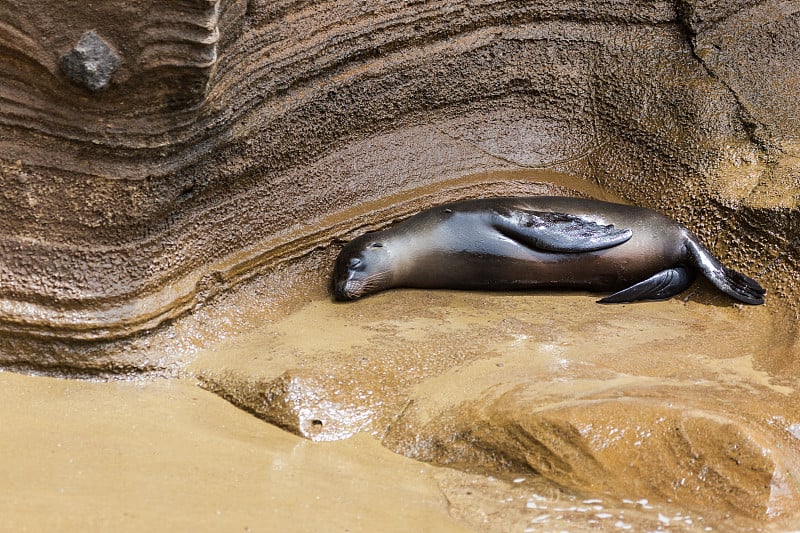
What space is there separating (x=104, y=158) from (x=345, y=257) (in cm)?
132

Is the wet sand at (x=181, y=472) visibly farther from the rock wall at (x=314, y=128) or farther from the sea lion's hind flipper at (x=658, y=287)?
the sea lion's hind flipper at (x=658, y=287)

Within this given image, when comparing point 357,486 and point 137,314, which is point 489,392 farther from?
point 137,314

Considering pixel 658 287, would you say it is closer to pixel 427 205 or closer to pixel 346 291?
pixel 427 205

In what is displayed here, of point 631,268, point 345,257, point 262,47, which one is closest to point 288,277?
point 345,257

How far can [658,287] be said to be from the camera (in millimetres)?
4691

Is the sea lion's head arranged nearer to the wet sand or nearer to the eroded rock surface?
the eroded rock surface

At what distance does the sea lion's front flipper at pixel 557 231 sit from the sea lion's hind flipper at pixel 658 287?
0.25 m

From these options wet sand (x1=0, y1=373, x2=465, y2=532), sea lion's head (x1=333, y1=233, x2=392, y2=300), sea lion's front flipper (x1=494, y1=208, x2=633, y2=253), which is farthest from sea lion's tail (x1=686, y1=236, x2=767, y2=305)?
wet sand (x1=0, y1=373, x2=465, y2=532)

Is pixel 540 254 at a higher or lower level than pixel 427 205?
lower

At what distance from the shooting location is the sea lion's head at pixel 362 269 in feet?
14.8

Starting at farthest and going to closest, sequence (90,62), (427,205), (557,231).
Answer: (427,205) → (557,231) → (90,62)

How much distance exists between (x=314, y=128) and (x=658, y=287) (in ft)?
6.17

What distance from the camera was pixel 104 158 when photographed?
3787 mm

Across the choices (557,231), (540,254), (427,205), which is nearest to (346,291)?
(427,205)
